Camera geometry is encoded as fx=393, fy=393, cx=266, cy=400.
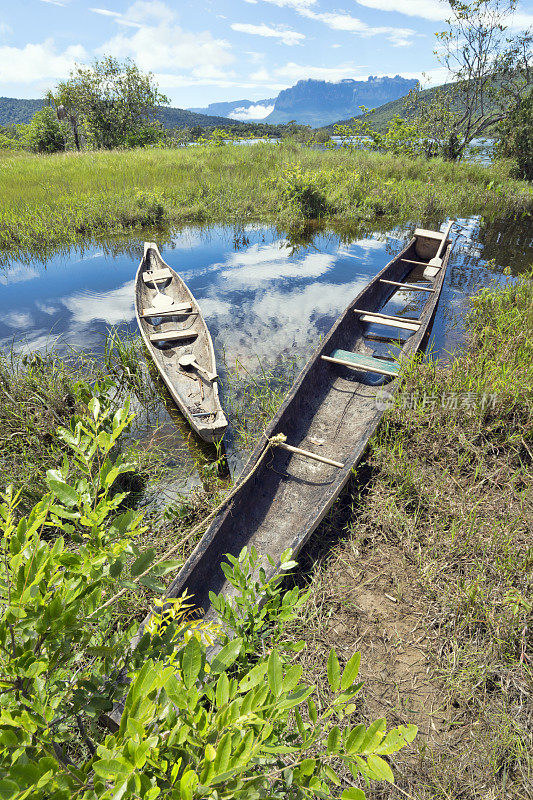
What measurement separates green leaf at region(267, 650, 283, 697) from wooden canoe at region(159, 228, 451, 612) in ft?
4.81

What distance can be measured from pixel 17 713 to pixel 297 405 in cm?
340

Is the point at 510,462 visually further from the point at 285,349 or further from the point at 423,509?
the point at 285,349

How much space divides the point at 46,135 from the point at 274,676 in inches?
1402

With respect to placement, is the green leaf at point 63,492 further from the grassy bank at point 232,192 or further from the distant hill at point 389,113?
the distant hill at point 389,113

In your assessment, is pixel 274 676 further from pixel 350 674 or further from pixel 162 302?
pixel 162 302

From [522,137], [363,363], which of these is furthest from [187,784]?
[522,137]

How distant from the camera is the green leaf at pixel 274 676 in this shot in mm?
879

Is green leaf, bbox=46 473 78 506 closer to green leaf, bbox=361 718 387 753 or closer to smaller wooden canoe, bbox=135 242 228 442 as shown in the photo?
green leaf, bbox=361 718 387 753

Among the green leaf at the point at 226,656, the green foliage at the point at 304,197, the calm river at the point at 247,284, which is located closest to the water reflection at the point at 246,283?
the calm river at the point at 247,284

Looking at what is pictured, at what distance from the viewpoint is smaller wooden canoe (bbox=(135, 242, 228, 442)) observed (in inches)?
168

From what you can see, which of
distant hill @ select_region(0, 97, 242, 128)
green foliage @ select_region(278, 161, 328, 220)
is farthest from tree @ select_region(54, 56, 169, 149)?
distant hill @ select_region(0, 97, 242, 128)

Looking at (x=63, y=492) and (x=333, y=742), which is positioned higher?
(x=63, y=492)

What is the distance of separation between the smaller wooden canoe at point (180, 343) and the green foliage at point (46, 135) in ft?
89.8

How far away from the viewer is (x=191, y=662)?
36.3 inches
